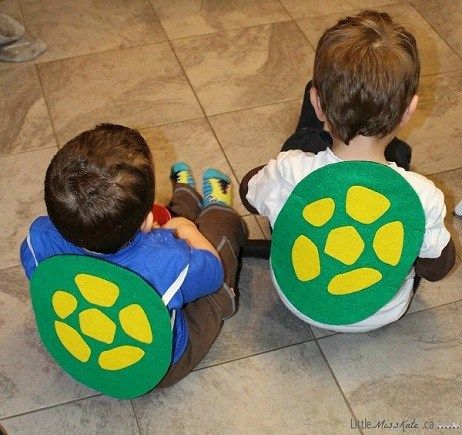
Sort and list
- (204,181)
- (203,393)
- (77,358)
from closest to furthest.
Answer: (77,358), (203,393), (204,181)

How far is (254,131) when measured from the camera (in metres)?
1.90

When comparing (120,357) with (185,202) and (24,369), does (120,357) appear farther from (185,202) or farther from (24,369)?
(185,202)

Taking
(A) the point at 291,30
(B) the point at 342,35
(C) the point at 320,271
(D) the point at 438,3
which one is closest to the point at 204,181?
(C) the point at 320,271

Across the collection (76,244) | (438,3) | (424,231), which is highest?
(76,244)

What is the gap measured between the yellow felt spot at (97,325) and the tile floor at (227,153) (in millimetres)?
226

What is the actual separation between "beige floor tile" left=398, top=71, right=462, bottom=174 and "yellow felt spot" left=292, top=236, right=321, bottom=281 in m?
0.64

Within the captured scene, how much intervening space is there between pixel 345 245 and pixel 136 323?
38 cm

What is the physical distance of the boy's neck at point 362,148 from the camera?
1.23 m

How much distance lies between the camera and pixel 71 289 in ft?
3.77

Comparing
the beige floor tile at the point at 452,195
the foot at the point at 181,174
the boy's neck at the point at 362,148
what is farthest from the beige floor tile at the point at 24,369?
the beige floor tile at the point at 452,195

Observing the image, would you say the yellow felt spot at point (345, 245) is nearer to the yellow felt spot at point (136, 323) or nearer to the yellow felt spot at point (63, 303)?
the yellow felt spot at point (136, 323)

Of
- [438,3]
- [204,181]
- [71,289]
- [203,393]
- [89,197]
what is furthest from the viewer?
[438,3]

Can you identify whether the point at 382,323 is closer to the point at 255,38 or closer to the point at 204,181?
the point at 204,181

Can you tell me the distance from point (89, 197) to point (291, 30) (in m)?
1.37
